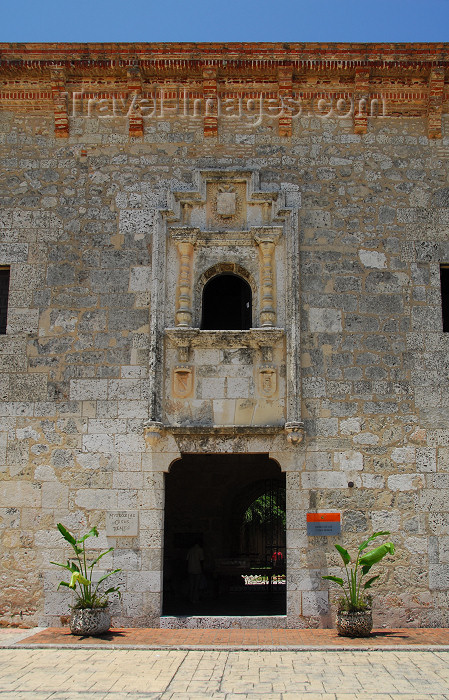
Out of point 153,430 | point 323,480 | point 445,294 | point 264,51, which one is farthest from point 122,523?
point 264,51

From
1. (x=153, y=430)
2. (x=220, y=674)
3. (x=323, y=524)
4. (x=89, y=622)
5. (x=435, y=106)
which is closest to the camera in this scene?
(x=220, y=674)

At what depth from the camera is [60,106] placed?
9.05 meters

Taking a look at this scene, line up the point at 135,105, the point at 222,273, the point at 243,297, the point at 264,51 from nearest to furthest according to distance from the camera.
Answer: the point at 222,273
the point at 264,51
the point at 135,105
the point at 243,297

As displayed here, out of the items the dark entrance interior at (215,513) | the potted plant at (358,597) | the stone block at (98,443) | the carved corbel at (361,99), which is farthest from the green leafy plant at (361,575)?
the carved corbel at (361,99)

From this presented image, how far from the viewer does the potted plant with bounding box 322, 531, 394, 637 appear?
7.16m

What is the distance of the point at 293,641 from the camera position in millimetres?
6977

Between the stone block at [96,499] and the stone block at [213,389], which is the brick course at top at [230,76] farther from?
the stone block at [96,499]

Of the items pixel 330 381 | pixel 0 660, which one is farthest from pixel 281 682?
pixel 330 381

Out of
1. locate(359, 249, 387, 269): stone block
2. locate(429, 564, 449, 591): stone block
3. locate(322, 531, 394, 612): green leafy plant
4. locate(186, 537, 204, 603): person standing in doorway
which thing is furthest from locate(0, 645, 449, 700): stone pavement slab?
locate(186, 537, 204, 603): person standing in doorway

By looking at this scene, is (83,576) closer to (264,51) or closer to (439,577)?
(439,577)

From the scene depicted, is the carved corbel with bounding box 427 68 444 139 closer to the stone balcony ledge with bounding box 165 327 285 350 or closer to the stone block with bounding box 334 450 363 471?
the stone balcony ledge with bounding box 165 327 285 350

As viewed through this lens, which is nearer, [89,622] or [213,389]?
[89,622]

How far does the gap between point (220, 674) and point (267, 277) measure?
178 inches

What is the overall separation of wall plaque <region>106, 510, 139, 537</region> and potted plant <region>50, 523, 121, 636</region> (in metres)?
0.20
